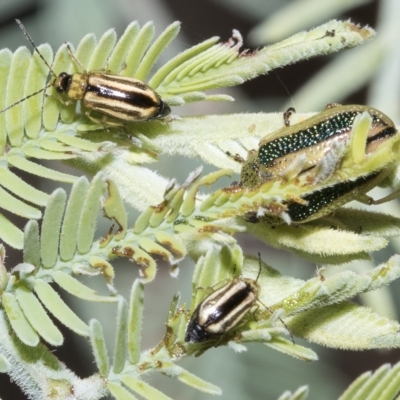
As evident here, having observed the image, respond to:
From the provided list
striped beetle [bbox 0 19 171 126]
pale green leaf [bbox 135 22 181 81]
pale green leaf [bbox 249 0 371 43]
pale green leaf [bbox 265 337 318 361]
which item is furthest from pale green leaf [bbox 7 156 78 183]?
pale green leaf [bbox 249 0 371 43]

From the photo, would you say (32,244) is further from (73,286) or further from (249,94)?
(249,94)

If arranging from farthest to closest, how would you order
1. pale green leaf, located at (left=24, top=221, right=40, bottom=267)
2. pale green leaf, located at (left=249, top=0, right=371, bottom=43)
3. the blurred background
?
1. the blurred background
2. pale green leaf, located at (left=249, top=0, right=371, bottom=43)
3. pale green leaf, located at (left=24, top=221, right=40, bottom=267)

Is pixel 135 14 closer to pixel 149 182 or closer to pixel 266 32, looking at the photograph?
pixel 266 32

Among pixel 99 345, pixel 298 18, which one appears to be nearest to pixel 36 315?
pixel 99 345

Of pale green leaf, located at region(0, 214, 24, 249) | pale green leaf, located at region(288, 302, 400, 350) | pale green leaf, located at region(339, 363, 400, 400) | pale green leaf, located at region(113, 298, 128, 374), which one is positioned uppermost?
pale green leaf, located at region(0, 214, 24, 249)

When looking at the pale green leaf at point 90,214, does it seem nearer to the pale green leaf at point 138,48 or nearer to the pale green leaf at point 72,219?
the pale green leaf at point 72,219

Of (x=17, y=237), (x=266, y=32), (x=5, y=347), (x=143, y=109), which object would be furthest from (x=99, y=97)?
(x=266, y=32)

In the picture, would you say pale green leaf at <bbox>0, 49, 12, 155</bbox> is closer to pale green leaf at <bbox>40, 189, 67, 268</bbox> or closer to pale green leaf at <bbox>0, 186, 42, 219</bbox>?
pale green leaf at <bbox>0, 186, 42, 219</bbox>

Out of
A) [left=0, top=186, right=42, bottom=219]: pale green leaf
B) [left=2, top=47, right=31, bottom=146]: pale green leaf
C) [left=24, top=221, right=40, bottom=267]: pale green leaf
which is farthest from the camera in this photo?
[left=2, top=47, right=31, bottom=146]: pale green leaf
